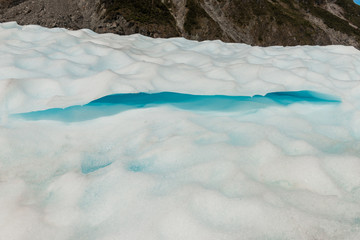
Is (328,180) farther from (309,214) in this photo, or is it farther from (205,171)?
(205,171)

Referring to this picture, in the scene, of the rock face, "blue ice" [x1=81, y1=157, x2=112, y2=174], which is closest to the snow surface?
"blue ice" [x1=81, y1=157, x2=112, y2=174]

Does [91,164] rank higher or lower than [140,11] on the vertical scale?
higher

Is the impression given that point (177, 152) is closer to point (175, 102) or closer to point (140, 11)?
point (175, 102)

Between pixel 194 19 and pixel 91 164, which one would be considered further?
pixel 194 19

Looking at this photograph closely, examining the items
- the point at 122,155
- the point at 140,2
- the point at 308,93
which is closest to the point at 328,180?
the point at 122,155

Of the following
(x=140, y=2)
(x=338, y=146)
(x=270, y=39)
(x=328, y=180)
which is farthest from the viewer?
(x=270, y=39)

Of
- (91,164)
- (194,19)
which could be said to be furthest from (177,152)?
(194,19)
